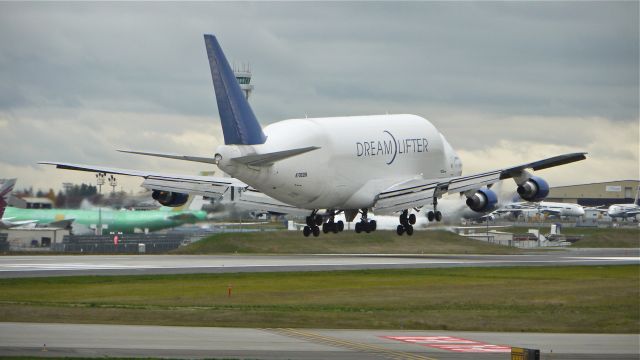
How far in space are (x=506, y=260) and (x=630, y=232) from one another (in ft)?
122

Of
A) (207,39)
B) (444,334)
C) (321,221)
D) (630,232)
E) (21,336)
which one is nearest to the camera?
(21,336)

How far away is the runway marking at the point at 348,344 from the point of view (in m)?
35.4

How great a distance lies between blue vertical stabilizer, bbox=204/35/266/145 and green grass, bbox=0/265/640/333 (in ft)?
27.6

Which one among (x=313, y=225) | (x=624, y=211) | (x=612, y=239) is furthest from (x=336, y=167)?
(x=624, y=211)

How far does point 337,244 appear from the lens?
10062 cm

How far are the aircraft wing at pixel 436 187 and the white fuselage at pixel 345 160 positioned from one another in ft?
4.11

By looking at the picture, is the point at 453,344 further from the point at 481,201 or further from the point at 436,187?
the point at 481,201

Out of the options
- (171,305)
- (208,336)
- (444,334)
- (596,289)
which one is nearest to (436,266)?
(596,289)

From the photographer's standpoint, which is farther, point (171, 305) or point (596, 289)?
point (596, 289)

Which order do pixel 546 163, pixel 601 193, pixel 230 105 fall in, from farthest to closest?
pixel 601 193 → pixel 546 163 → pixel 230 105

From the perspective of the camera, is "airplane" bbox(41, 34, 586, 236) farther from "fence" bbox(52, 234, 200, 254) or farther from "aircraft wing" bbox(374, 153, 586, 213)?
"fence" bbox(52, 234, 200, 254)

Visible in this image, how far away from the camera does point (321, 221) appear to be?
83000 mm

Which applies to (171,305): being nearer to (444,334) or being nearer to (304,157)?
(444,334)

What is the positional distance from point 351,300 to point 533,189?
27316 mm
